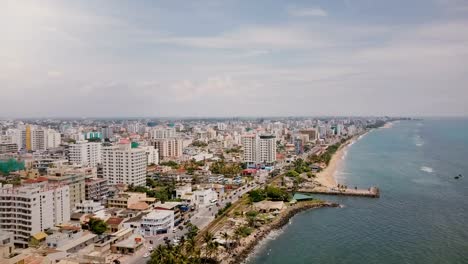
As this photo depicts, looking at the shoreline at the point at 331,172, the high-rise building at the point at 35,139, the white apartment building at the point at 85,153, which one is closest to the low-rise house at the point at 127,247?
the shoreline at the point at 331,172

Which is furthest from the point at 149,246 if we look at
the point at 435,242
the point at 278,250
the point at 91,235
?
the point at 435,242

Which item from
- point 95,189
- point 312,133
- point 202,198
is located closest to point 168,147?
point 95,189

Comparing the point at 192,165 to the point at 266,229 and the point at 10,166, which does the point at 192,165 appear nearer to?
the point at 10,166

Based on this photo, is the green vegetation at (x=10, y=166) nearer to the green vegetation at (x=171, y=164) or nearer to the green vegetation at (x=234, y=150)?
the green vegetation at (x=171, y=164)

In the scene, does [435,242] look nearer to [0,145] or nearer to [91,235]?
[91,235]

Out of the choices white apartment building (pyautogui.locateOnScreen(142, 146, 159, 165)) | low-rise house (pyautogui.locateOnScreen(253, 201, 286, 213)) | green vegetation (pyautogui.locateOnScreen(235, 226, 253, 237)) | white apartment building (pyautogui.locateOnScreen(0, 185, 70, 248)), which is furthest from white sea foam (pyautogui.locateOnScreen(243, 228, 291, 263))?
white apartment building (pyautogui.locateOnScreen(142, 146, 159, 165))

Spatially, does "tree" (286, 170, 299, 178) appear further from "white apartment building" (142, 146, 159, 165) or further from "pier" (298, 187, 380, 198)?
"white apartment building" (142, 146, 159, 165)
